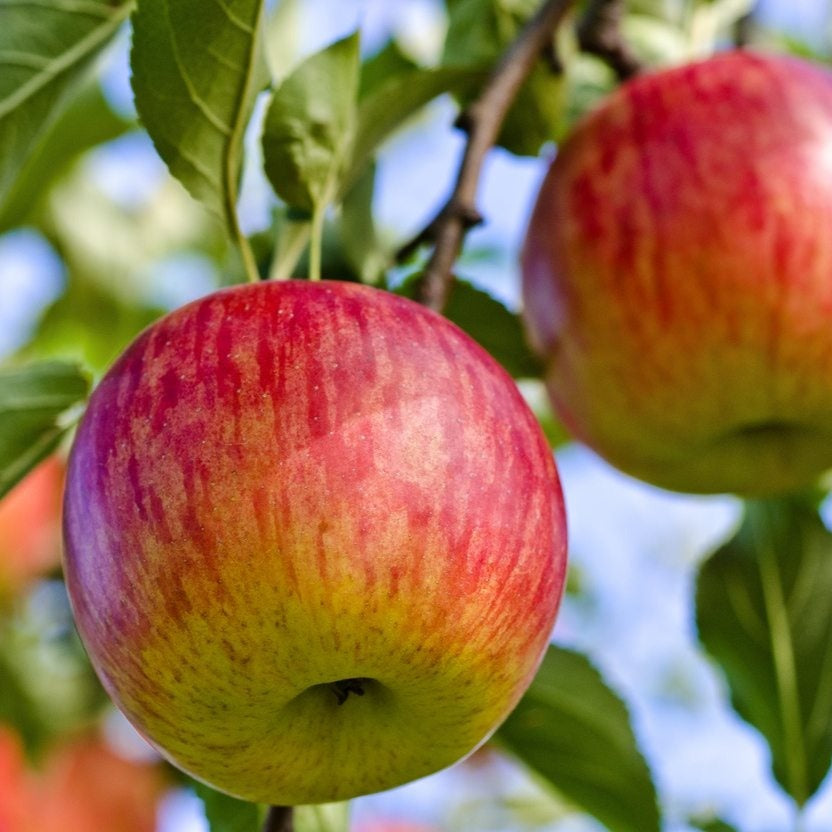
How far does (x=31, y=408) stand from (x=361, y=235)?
1.22 ft

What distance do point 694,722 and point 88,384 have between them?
251 centimetres

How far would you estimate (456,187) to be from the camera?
110 centimetres

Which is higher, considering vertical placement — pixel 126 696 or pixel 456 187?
pixel 456 187

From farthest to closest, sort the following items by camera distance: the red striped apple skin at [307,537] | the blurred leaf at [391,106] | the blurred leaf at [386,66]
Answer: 1. the blurred leaf at [386,66]
2. the blurred leaf at [391,106]
3. the red striped apple skin at [307,537]

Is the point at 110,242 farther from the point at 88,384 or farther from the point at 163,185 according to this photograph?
the point at 88,384

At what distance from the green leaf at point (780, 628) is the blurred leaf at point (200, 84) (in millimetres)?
789

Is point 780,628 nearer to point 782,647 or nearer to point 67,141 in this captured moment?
point 782,647

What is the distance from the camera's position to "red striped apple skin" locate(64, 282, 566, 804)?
72 centimetres

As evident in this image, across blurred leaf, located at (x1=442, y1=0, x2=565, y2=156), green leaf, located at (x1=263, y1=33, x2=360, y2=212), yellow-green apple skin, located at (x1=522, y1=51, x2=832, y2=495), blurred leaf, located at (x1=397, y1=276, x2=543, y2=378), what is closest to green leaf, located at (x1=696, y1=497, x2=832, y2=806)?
yellow-green apple skin, located at (x1=522, y1=51, x2=832, y2=495)

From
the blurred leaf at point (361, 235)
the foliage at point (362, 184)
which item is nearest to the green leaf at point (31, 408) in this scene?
the foliage at point (362, 184)

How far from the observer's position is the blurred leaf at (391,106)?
1.16 m

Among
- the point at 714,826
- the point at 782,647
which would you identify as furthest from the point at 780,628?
the point at 714,826

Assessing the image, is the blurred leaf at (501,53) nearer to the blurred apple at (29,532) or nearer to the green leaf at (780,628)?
the green leaf at (780,628)

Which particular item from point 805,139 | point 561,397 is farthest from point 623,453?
point 805,139
